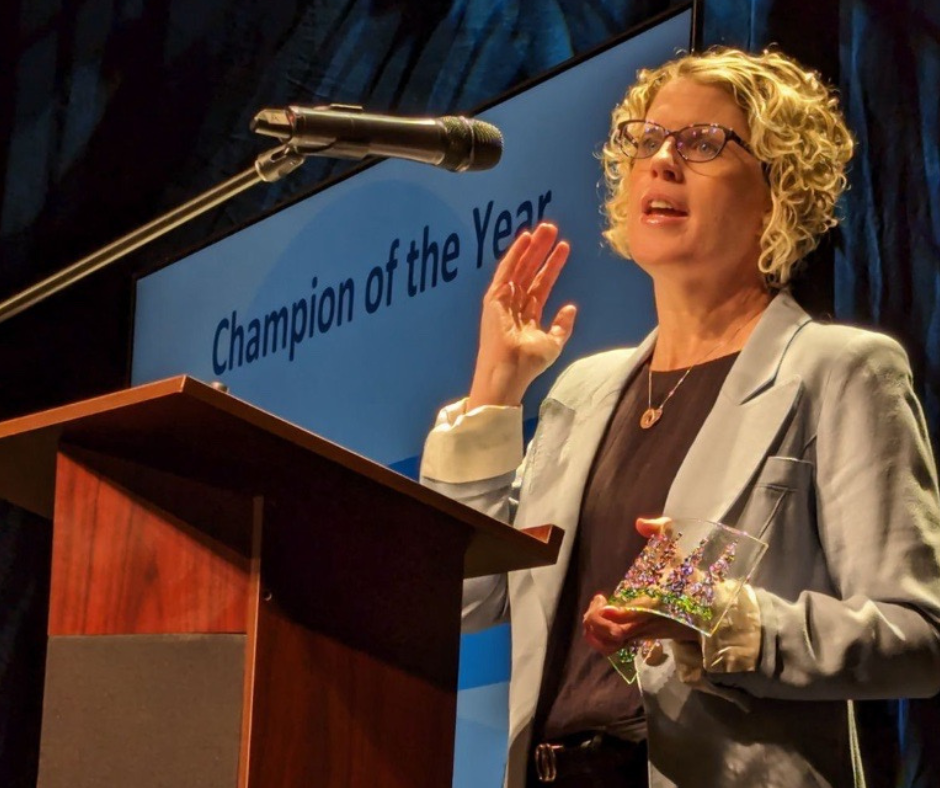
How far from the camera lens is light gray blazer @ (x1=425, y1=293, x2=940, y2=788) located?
1.70 m

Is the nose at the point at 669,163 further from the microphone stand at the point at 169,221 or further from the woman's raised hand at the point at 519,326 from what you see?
the microphone stand at the point at 169,221

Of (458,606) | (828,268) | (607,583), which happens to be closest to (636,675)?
(607,583)

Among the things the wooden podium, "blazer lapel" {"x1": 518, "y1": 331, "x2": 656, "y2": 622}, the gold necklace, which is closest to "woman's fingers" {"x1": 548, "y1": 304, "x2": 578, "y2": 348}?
"blazer lapel" {"x1": 518, "y1": 331, "x2": 656, "y2": 622}

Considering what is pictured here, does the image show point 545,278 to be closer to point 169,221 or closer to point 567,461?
point 567,461

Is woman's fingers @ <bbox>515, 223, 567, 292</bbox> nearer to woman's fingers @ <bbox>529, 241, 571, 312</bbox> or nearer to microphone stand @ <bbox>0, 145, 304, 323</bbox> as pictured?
woman's fingers @ <bbox>529, 241, 571, 312</bbox>

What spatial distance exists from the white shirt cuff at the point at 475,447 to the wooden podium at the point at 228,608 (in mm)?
635

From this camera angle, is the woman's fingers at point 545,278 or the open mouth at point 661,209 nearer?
the open mouth at point 661,209

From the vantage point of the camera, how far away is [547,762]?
187cm

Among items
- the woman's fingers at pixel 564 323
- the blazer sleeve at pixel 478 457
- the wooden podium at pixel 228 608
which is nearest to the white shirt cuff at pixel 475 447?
the blazer sleeve at pixel 478 457

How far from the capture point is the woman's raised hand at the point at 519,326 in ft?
7.23

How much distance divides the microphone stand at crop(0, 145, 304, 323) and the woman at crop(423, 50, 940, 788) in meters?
0.48

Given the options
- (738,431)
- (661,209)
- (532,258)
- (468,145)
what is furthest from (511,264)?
(738,431)

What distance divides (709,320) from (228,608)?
40.0 inches

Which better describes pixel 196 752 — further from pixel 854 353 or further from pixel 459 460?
pixel 854 353
